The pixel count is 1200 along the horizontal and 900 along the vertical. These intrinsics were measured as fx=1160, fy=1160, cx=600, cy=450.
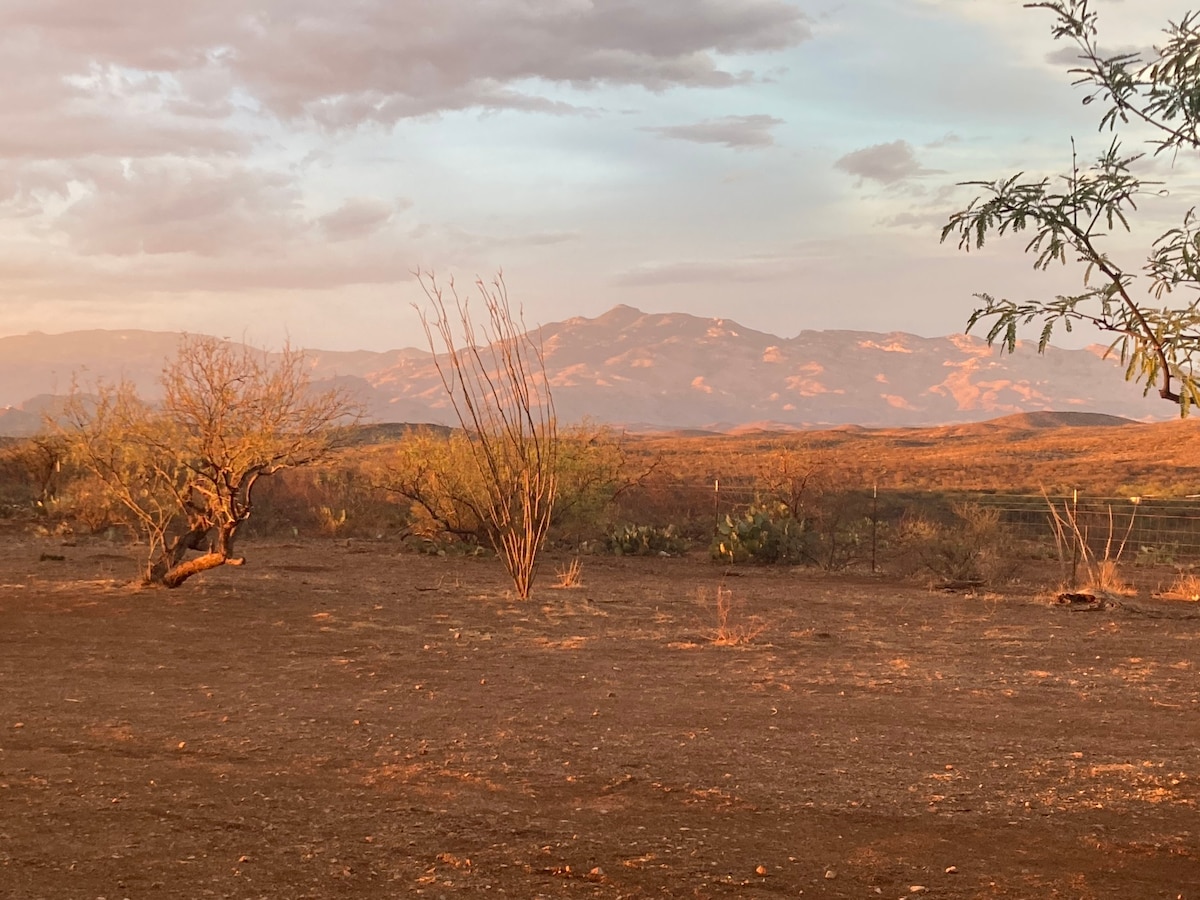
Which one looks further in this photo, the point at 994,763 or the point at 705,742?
the point at 705,742

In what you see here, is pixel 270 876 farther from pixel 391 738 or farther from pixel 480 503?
pixel 480 503

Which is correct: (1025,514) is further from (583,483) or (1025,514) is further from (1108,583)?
(1108,583)

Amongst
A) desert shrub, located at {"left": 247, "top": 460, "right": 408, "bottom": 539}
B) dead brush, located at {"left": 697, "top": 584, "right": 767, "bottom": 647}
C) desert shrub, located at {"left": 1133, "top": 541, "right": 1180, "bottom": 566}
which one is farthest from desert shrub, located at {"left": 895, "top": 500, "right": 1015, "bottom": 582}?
desert shrub, located at {"left": 247, "top": 460, "right": 408, "bottom": 539}

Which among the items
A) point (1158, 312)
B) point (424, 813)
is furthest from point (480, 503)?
point (1158, 312)

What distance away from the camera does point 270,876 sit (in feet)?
17.5

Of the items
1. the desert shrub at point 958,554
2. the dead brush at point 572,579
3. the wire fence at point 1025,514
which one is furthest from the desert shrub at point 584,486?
the desert shrub at point 958,554

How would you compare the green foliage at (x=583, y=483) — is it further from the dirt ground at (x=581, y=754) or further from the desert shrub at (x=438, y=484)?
the dirt ground at (x=581, y=754)

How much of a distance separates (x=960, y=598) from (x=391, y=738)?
12.4 metres

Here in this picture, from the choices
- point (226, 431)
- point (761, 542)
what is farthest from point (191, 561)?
point (761, 542)

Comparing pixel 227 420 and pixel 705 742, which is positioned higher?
pixel 227 420

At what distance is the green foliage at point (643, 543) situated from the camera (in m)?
25.4

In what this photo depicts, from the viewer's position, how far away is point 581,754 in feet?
25.4

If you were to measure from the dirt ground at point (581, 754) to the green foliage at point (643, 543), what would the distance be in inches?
393

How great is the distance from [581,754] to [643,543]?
1772cm
